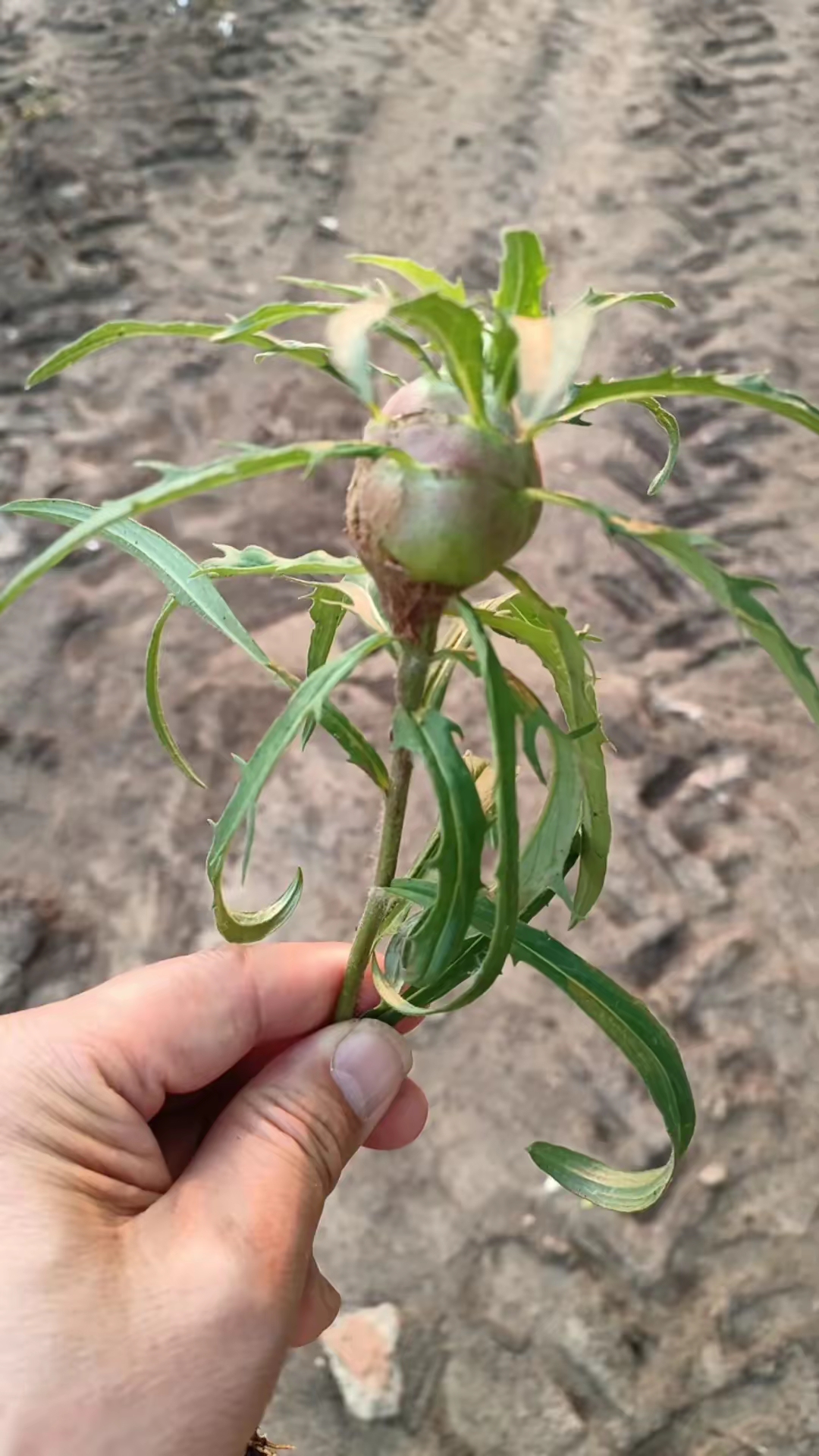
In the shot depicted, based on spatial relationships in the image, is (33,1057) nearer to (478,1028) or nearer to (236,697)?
(478,1028)

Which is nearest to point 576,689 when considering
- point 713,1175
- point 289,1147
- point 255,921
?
point 255,921

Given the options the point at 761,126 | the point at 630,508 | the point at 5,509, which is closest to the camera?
the point at 5,509

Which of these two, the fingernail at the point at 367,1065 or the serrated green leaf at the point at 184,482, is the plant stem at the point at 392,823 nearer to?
the fingernail at the point at 367,1065

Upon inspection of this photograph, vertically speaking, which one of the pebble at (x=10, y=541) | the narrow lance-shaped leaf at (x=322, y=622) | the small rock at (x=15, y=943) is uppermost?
the narrow lance-shaped leaf at (x=322, y=622)

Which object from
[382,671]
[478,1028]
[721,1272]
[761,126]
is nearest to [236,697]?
[382,671]

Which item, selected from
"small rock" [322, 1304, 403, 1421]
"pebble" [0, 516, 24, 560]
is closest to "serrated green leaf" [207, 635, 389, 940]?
"small rock" [322, 1304, 403, 1421]

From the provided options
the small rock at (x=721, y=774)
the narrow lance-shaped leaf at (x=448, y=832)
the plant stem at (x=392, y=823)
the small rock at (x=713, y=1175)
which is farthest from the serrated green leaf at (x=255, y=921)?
the small rock at (x=721, y=774)
